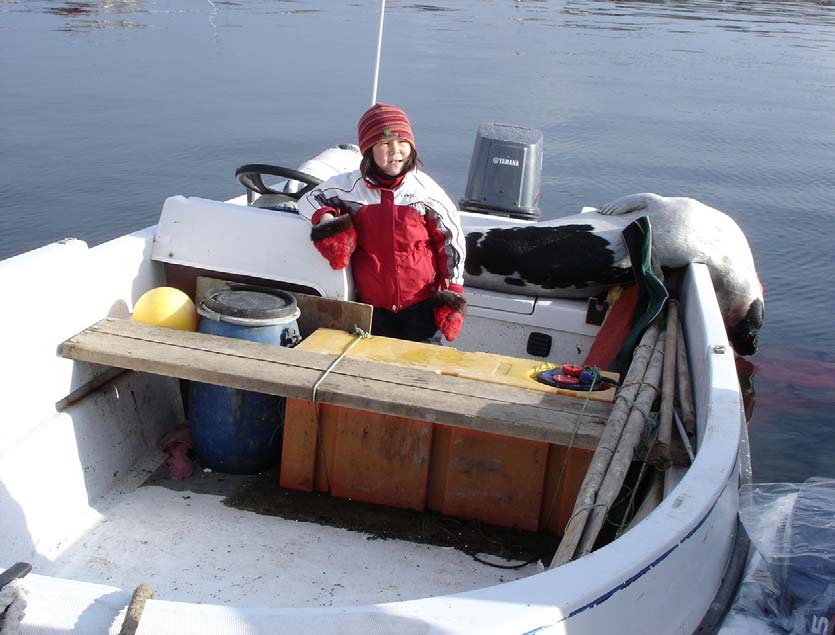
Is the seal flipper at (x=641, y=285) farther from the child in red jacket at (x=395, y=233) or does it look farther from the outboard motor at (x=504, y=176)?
the outboard motor at (x=504, y=176)

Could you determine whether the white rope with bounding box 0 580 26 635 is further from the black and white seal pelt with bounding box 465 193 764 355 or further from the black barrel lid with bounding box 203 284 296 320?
the black and white seal pelt with bounding box 465 193 764 355

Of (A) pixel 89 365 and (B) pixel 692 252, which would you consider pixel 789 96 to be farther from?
(A) pixel 89 365

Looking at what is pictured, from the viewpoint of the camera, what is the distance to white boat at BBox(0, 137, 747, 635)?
65.6 inches

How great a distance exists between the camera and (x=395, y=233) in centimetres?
364

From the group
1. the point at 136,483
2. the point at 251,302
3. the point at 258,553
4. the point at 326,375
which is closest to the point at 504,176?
the point at 251,302

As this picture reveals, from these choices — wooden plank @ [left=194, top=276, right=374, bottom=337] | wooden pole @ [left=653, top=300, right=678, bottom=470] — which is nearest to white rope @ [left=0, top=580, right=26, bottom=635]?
wooden pole @ [left=653, top=300, right=678, bottom=470]

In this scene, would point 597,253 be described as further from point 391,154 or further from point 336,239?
point 336,239

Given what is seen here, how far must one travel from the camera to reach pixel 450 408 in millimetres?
2906

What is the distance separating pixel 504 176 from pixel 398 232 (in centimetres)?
237

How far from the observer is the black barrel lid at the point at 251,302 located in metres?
3.42

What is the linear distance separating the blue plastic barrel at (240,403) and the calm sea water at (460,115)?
3.35 m

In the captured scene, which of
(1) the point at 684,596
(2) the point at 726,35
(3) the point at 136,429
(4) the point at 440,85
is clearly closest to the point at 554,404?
(1) the point at 684,596

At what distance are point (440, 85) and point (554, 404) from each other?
14.1 metres

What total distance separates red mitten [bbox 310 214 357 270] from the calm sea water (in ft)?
10.7
